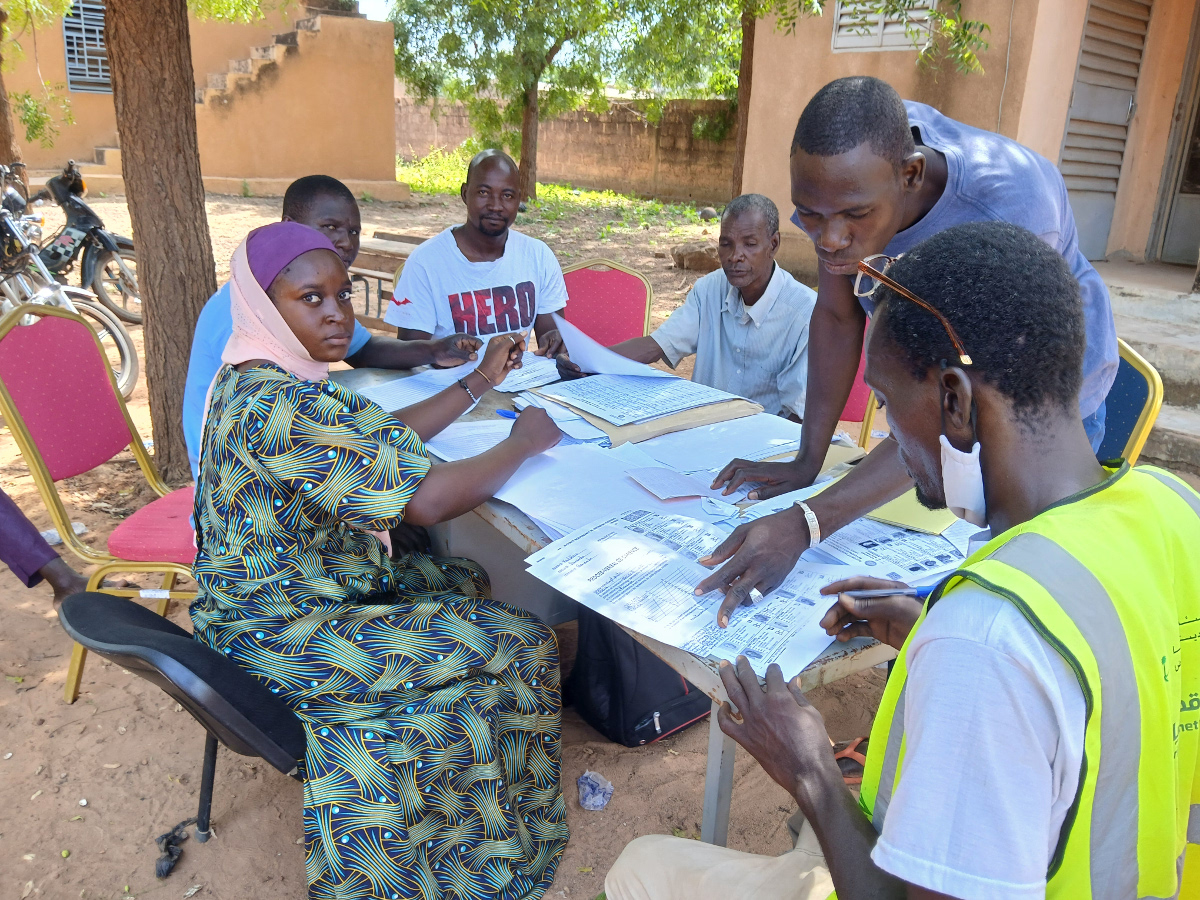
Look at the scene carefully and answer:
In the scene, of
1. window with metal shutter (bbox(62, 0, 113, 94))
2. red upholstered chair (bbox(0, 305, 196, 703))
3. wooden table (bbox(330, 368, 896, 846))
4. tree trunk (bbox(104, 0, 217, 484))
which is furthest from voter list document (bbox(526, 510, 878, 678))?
window with metal shutter (bbox(62, 0, 113, 94))

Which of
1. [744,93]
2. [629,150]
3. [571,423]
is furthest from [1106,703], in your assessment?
[629,150]

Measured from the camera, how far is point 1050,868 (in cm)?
79

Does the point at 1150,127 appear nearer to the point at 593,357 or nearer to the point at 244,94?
the point at 593,357

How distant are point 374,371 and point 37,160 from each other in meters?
11.8

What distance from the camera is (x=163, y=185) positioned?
147 inches

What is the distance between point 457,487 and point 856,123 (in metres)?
0.99

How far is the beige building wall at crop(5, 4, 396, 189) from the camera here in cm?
1211

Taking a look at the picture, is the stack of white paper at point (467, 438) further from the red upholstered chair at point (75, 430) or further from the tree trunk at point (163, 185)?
the tree trunk at point (163, 185)

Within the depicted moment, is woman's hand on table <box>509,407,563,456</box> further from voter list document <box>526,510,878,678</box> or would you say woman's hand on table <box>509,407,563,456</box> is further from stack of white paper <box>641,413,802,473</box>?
voter list document <box>526,510,878,678</box>

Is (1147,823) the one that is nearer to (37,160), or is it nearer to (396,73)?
(37,160)

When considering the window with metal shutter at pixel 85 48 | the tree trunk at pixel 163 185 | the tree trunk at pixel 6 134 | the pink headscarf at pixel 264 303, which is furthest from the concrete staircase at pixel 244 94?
the pink headscarf at pixel 264 303

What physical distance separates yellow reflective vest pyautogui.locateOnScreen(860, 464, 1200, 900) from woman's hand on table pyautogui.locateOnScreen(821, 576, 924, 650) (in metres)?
0.36

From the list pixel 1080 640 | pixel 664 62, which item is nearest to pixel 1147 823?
pixel 1080 640

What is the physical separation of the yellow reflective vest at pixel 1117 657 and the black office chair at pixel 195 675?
1.14m
